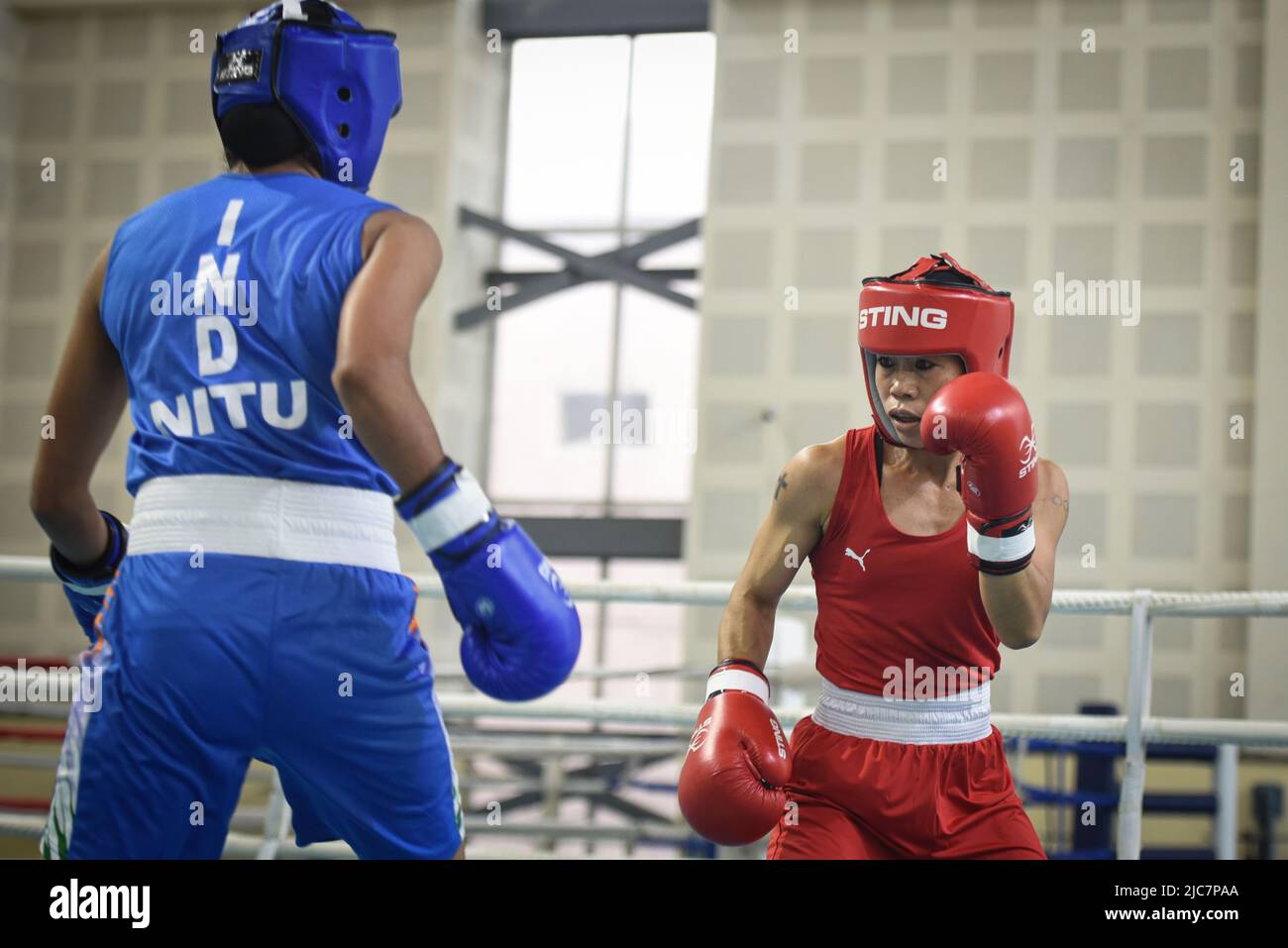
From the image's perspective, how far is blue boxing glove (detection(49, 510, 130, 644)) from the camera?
68.7 inches

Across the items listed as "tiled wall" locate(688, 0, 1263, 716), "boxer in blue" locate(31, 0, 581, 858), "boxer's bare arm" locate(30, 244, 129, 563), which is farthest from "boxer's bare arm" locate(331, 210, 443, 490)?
"tiled wall" locate(688, 0, 1263, 716)

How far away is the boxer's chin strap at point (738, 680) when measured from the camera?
1933mm

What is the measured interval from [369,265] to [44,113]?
9.57 m

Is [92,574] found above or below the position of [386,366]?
below

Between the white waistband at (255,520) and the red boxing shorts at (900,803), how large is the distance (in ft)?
2.59

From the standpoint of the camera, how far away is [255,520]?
1447 millimetres

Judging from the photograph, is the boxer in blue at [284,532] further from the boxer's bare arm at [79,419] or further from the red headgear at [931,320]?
the red headgear at [931,320]

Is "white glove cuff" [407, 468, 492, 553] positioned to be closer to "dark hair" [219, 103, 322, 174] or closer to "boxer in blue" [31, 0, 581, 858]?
"boxer in blue" [31, 0, 581, 858]

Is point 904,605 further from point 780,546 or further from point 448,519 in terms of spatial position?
point 448,519

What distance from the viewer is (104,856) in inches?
55.7

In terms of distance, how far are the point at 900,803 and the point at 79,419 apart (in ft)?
4.05

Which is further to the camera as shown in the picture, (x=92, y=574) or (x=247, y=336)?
(x=92, y=574)

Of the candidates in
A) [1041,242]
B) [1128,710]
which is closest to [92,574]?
[1128,710]
